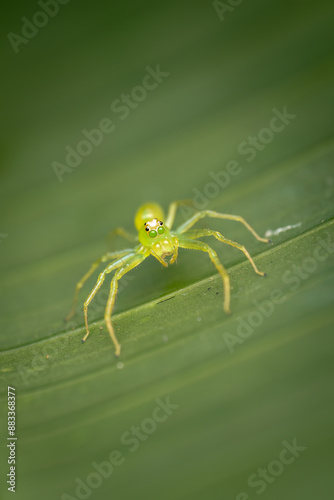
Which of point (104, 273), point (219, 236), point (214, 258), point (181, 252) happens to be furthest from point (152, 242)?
point (214, 258)

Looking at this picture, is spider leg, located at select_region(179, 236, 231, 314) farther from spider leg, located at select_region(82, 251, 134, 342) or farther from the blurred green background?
spider leg, located at select_region(82, 251, 134, 342)

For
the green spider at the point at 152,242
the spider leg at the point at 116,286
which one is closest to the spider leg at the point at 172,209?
the green spider at the point at 152,242

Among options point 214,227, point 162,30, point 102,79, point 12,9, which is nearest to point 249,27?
point 162,30

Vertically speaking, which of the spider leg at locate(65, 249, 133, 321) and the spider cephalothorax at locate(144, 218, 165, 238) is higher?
the spider cephalothorax at locate(144, 218, 165, 238)

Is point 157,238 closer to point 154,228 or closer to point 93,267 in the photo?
point 154,228

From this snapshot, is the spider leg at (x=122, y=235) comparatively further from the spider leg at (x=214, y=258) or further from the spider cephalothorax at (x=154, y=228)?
the spider leg at (x=214, y=258)

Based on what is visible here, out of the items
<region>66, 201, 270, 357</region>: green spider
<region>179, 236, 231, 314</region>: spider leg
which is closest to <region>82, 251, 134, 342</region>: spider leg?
<region>66, 201, 270, 357</region>: green spider

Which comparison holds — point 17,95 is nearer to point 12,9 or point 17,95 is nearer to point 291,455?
point 12,9

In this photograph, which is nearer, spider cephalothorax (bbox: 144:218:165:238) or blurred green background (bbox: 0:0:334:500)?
blurred green background (bbox: 0:0:334:500)
